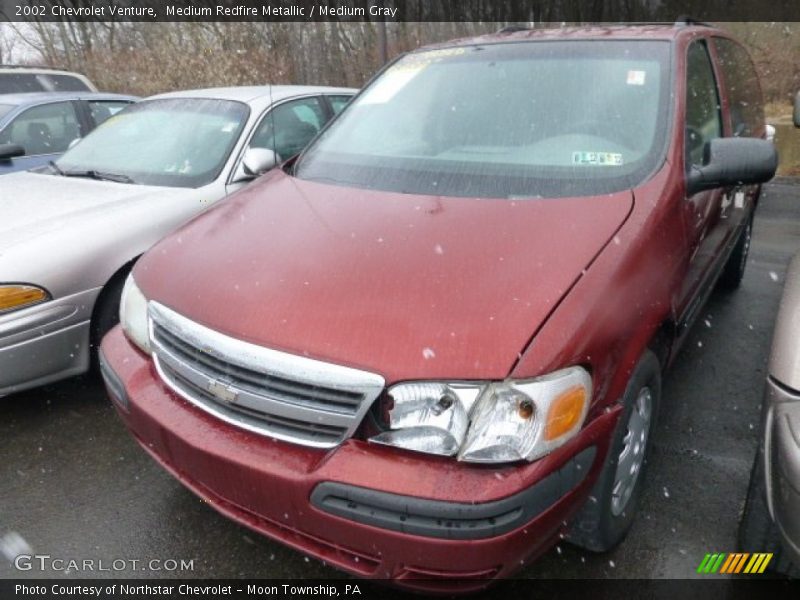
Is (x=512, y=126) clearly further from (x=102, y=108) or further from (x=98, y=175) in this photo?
(x=102, y=108)

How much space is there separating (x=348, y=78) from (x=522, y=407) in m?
13.9

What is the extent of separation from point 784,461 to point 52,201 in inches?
139

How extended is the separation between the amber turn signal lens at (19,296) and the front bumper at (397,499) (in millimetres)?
1377

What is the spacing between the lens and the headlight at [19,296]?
2656 millimetres

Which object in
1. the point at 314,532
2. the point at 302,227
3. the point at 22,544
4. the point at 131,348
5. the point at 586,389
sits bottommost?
the point at 22,544

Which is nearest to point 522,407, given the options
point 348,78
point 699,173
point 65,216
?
point 699,173

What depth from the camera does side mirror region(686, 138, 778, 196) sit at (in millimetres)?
2285

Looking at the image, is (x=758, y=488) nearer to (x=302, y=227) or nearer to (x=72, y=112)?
(x=302, y=227)

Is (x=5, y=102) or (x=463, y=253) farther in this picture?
(x=5, y=102)

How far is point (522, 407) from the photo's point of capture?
1517mm

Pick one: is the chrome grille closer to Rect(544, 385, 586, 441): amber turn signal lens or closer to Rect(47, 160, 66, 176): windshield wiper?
Rect(544, 385, 586, 441): amber turn signal lens

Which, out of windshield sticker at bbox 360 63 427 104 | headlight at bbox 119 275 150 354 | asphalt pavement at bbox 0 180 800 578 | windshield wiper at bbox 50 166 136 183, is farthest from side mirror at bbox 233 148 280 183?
asphalt pavement at bbox 0 180 800 578

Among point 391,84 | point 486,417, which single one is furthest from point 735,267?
point 486,417

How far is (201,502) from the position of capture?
2.45 m
